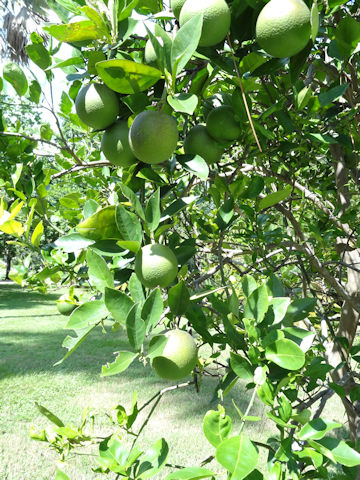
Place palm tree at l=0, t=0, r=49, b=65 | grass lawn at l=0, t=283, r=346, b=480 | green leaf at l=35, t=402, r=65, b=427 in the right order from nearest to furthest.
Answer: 1. green leaf at l=35, t=402, r=65, b=427
2. grass lawn at l=0, t=283, r=346, b=480
3. palm tree at l=0, t=0, r=49, b=65

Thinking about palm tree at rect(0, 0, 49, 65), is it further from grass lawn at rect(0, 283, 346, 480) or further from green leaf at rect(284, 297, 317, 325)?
green leaf at rect(284, 297, 317, 325)

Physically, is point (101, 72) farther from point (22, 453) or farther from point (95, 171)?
point (22, 453)

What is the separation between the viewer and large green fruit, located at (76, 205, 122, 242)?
683 mm

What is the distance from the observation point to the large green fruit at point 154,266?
2.12 ft

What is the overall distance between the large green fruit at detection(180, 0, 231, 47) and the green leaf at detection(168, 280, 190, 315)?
0.41m

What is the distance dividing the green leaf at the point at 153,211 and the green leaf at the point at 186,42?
19cm

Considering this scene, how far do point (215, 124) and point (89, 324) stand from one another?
0.47m

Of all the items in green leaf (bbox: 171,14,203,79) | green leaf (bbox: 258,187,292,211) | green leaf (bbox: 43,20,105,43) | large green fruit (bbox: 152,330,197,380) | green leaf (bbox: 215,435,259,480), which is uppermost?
green leaf (bbox: 43,20,105,43)

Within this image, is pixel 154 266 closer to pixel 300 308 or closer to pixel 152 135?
pixel 152 135

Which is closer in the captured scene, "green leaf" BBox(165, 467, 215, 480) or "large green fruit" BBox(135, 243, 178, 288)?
"green leaf" BBox(165, 467, 215, 480)

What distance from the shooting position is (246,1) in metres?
0.69

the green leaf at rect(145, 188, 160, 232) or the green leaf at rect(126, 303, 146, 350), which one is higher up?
the green leaf at rect(145, 188, 160, 232)

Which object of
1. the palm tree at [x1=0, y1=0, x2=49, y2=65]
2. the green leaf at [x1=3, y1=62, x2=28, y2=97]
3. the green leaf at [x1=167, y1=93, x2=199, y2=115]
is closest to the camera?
the green leaf at [x1=167, y1=93, x2=199, y2=115]

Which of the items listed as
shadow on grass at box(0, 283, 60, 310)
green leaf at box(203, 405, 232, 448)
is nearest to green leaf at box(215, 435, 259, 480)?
green leaf at box(203, 405, 232, 448)
